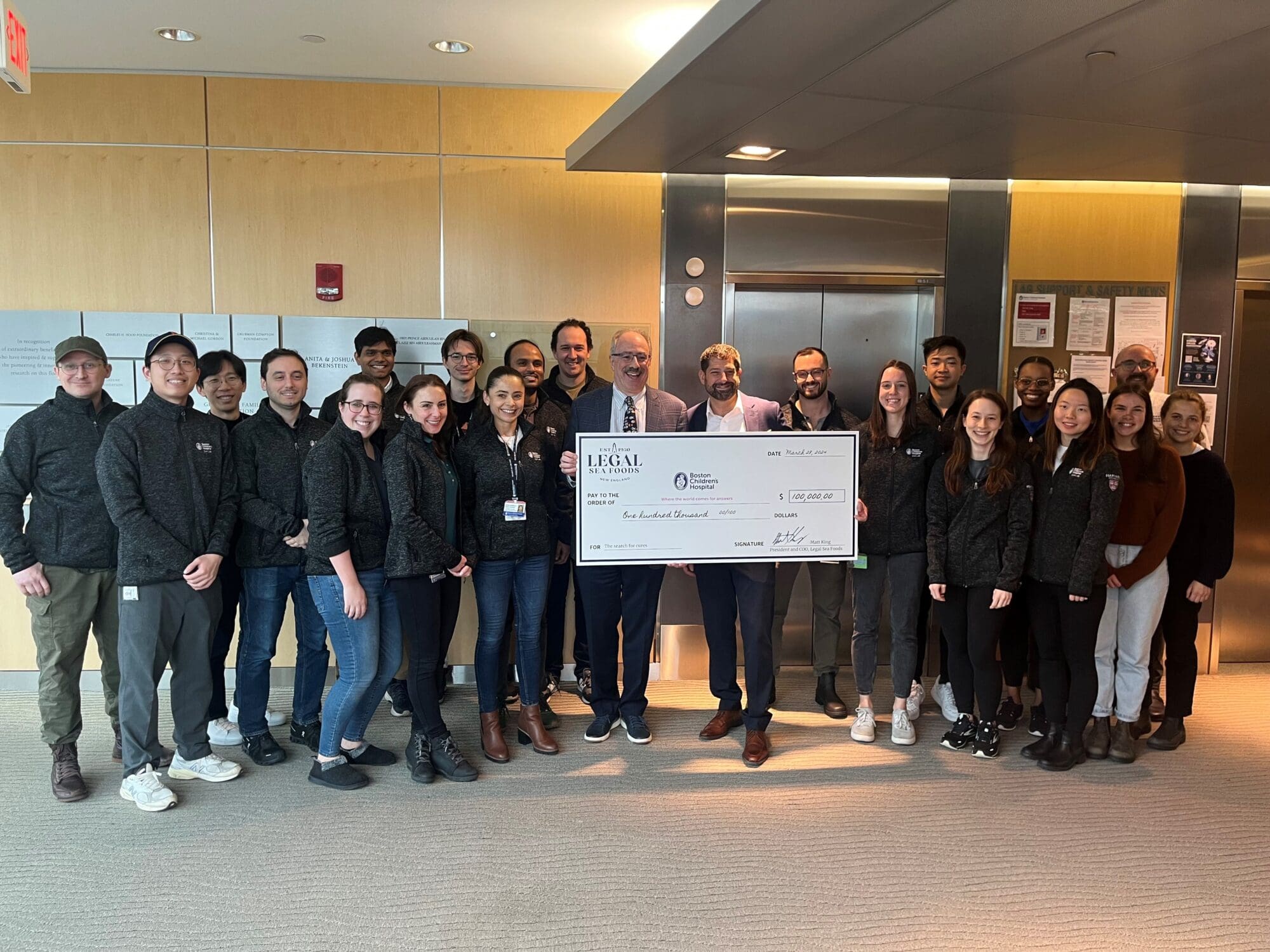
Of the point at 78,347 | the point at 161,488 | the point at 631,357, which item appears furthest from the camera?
the point at 631,357

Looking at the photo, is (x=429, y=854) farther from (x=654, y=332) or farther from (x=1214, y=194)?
(x=1214, y=194)

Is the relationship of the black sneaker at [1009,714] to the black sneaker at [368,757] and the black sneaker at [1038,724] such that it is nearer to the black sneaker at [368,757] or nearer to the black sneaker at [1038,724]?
the black sneaker at [1038,724]

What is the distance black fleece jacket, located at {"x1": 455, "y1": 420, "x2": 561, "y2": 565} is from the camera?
3.95 metres

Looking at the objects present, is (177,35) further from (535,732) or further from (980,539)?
(980,539)

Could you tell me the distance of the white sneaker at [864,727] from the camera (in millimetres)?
4449

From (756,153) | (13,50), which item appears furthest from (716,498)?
(13,50)

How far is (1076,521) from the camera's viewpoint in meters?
3.97

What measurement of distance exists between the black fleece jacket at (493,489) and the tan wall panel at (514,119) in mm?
2163

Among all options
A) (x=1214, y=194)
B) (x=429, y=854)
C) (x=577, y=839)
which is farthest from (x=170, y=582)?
(x=1214, y=194)

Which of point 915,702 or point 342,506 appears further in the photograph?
point 915,702

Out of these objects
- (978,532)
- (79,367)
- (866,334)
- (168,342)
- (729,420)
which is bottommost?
(978,532)

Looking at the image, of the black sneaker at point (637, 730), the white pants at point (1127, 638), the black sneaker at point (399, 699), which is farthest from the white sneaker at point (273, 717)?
the white pants at point (1127, 638)

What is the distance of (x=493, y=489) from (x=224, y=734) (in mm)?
1903

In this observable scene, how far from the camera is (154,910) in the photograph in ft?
9.66
